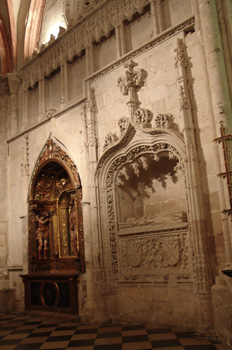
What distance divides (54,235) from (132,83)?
13.9ft

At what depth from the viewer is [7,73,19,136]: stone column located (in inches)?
372

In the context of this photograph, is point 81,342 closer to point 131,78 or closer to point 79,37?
point 131,78

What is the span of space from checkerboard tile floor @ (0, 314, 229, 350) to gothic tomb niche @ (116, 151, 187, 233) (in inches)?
64.8

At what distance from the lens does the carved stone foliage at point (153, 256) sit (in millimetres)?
5734

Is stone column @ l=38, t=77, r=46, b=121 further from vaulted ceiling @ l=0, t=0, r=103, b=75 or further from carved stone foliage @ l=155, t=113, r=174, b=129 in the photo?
carved stone foliage @ l=155, t=113, r=174, b=129

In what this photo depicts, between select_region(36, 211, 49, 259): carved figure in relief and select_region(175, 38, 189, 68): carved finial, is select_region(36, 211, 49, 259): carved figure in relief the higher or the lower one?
the lower one

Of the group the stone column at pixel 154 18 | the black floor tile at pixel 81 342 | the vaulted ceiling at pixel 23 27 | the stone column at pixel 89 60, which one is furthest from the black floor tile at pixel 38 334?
the vaulted ceiling at pixel 23 27

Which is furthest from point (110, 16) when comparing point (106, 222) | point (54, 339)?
point (54, 339)

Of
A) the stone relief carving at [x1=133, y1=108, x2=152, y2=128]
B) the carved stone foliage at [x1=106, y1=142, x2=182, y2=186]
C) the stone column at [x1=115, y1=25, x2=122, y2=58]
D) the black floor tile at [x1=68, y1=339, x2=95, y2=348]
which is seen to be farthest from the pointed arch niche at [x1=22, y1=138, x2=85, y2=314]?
the stone column at [x1=115, y1=25, x2=122, y2=58]

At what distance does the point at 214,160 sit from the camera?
5.27 m

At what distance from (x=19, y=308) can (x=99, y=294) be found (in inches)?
111

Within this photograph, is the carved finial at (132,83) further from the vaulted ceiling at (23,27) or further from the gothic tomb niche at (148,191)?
the vaulted ceiling at (23,27)

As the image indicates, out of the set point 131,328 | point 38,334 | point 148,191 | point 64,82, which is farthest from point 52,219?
point 131,328

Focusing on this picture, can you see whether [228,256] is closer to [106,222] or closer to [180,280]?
[180,280]
